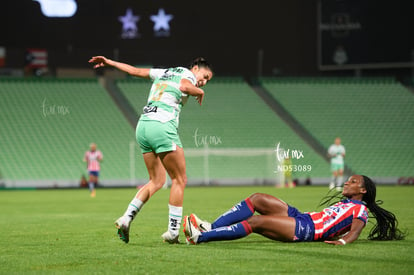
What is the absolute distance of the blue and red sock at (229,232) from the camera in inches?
289

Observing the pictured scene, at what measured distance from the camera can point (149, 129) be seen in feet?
26.3

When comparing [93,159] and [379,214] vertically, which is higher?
[379,214]

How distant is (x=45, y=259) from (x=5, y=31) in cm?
2946

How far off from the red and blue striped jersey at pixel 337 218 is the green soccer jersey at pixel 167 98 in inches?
79.8

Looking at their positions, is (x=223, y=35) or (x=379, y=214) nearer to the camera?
(x=379, y=214)

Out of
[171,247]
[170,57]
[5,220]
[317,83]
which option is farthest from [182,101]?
[317,83]

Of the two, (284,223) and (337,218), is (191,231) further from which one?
(337,218)

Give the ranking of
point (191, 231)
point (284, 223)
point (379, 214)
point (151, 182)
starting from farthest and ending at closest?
point (151, 182) → point (379, 214) → point (191, 231) → point (284, 223)

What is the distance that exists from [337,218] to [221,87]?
2970cm

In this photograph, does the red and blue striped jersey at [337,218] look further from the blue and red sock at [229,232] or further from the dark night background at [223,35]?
the dark night background at [223,35]

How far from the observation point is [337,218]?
7.69 meters

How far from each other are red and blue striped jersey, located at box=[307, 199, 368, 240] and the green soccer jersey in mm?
2027

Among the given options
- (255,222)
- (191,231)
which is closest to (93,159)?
(191,231)

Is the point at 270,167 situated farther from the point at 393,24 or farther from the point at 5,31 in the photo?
the point at 5,31
